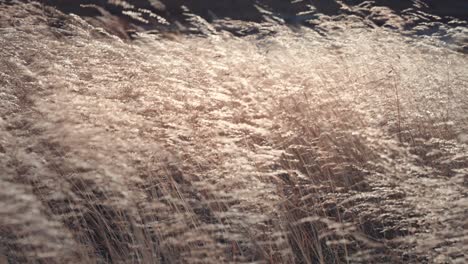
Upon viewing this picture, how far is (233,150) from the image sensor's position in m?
1.85

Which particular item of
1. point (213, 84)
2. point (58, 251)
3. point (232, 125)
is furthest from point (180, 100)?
point (58, 251)

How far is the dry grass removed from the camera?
1568 millimetres

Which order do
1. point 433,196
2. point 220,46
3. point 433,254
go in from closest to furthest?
point 433,254 < point 433,196 < point 220,46

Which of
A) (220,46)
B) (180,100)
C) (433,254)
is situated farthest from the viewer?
(220,46)

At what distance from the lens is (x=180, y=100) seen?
2422 mm

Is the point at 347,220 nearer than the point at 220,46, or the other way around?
the point at 347,220

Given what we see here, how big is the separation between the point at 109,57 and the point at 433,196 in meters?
1.86

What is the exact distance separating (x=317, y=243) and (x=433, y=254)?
35cm

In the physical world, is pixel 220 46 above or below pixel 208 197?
above

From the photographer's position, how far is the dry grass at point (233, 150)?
1.57 meters

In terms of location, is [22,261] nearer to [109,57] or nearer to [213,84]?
[213,84]

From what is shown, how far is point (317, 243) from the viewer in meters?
1.66

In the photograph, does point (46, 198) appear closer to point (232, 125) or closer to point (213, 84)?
point (232, 125)

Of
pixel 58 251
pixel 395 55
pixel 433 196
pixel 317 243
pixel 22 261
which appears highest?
pixel 395 55
